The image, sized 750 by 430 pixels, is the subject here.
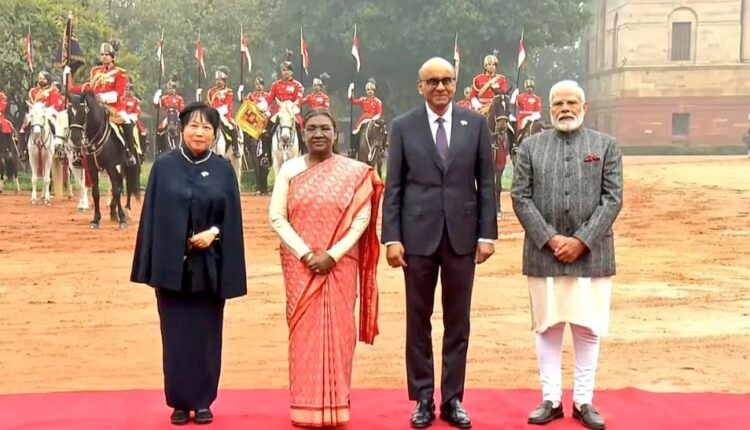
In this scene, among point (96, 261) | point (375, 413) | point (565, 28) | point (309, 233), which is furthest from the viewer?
point (565, 28)

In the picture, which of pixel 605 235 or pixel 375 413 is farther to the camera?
pixel 375 413

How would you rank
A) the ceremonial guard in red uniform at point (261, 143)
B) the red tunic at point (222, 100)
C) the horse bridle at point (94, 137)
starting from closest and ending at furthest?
the horse bridle at point (94, 137) < the red tunic at point (222, 100) < the ceremonial guard in red uniform at point (261, 143)

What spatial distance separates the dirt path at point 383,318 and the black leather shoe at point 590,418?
126 centimetres

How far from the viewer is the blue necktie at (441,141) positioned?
4.59 meters

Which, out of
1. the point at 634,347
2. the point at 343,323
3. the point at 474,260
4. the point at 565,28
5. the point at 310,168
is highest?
the point at 565,28

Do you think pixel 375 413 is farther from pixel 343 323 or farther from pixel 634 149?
pixel 634 149

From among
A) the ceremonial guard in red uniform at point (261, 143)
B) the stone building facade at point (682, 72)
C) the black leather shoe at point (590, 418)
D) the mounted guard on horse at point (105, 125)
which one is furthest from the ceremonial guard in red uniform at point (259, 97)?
the stone building facade at point (682, 72)

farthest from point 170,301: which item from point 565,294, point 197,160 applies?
point 565,294

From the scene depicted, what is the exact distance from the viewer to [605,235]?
457 cm

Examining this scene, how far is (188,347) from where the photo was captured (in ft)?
15.1

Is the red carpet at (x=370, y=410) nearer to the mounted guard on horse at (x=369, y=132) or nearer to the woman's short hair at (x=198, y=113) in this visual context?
the woman's short hair at (x=198, y=113)

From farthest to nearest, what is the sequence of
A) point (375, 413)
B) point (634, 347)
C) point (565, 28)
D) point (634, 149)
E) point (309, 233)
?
point (634, 149) → point (565, 28) → point (634, 347) → point (375, 413) → point (309, 233)

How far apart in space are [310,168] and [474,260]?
91cm

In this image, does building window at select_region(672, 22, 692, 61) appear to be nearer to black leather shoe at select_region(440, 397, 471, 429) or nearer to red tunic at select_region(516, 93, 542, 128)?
red tunic at select_region(516, 93, 542, 128)
